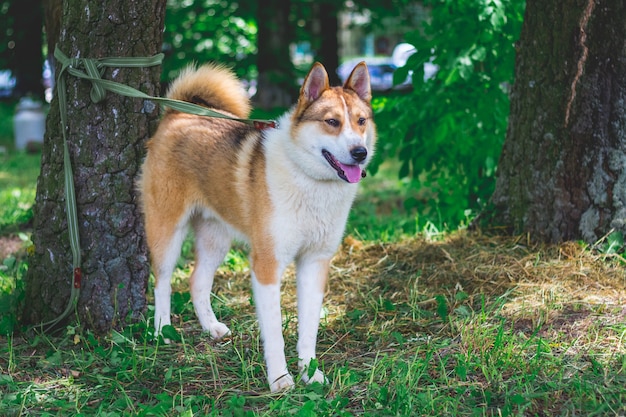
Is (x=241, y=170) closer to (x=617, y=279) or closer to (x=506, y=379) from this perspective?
(x=506, y=379)

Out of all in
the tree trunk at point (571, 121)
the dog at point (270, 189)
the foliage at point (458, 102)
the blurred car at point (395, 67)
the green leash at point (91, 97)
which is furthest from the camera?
the blurred car at point (395, 67)

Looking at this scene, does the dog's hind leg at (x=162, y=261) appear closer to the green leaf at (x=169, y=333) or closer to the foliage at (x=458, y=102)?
the green leaf at (x=169, y=333)

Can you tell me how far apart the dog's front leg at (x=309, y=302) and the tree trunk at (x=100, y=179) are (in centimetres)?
104

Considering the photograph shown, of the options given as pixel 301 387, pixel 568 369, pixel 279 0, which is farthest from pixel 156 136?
pixel 279 0

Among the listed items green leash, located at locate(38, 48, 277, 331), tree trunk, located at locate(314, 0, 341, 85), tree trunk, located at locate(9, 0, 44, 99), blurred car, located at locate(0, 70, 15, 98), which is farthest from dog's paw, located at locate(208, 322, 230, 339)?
blurred car, located at locate(0, 70, 15, 98)

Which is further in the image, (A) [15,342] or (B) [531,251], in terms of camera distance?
(B) [531,251]

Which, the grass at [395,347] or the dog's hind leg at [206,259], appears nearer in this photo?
the grass at [395,347]

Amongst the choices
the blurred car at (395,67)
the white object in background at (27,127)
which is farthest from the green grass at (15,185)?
the blurred car at (395,67)

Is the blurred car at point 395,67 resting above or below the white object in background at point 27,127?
above

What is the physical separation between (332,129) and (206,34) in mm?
7995

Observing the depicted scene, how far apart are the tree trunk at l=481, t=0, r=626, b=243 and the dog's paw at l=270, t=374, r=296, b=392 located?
7.33 feet

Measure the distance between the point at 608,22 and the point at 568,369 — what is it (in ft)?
7.48

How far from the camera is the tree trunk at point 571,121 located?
14.3 ft

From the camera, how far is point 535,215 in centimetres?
469
